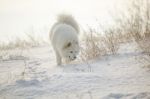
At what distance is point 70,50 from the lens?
5801mm

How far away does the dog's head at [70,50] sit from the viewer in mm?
5742

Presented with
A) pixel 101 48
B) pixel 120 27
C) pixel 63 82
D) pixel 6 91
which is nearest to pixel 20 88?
pixel 6 91

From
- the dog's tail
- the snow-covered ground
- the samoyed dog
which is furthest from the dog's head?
the snow-covered ground

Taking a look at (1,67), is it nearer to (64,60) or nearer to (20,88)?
(64,60)

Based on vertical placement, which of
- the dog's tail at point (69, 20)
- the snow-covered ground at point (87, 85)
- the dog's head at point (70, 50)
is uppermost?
the dog's tail at point (69, 20)

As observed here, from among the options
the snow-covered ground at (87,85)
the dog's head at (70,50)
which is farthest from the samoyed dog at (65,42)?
the snow-covered ground at (87,85)

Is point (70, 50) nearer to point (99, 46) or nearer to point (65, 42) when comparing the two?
point (65, 42)

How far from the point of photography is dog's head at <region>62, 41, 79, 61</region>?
5.74 meters

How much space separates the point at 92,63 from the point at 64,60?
1593 mm

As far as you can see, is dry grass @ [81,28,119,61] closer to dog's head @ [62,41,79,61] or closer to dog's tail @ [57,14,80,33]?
dog's head @ [62,41,79,61]

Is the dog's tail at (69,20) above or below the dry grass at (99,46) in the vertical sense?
above

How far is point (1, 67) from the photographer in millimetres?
4980

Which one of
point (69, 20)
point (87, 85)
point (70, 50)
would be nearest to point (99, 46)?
point (70, 50)

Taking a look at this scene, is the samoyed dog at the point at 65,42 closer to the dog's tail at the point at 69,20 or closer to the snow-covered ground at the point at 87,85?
the dog's tail at the point at 69,20
